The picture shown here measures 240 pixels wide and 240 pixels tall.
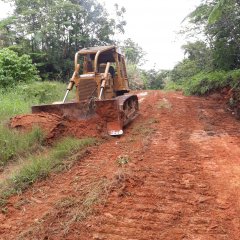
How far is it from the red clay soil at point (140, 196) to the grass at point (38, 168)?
0.19m

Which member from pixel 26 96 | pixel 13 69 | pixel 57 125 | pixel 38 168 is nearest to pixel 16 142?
pixel 57 125

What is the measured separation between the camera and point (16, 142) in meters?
7.47

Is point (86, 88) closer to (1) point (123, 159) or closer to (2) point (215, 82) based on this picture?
(1) point (123, 159)

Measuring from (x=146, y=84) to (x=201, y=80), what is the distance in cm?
1603

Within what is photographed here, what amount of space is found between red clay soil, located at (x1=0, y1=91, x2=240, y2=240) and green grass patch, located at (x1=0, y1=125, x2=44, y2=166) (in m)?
1.34

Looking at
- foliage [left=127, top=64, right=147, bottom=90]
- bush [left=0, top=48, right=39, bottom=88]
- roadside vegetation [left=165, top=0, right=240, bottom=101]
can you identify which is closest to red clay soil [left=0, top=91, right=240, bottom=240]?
roadside vegetation [left=165, top=0, right=240, bottom=101]

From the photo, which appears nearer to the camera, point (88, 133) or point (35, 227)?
point (35, 227)

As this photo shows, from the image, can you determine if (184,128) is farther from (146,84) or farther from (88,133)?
(146,84)

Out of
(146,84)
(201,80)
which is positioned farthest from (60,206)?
(146,84)

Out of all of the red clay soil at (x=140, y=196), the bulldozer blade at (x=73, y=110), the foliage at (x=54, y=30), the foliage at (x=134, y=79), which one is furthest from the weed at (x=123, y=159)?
the foliage at (x=134, y=79)

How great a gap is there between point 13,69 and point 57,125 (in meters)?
7.57

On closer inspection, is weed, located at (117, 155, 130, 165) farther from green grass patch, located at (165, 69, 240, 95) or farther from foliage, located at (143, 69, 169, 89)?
foliage, located at (143, 69, 169, 89)

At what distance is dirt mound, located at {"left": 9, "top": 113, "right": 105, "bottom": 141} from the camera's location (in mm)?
8148

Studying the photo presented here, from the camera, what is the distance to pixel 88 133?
28.0 feet
